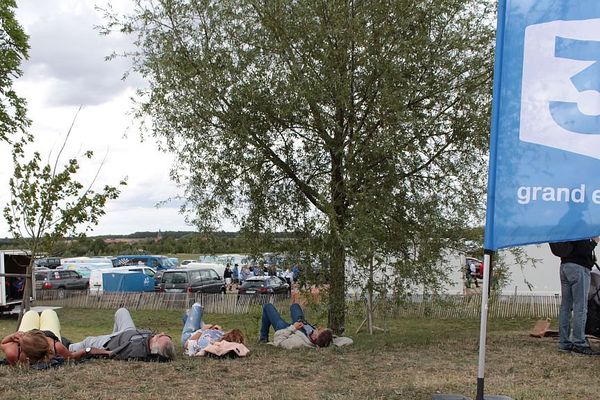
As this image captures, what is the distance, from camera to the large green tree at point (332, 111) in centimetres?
930

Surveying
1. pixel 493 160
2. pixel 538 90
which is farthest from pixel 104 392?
pixel 538 90

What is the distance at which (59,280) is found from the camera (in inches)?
1355

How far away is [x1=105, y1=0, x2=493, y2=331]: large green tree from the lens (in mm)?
9305

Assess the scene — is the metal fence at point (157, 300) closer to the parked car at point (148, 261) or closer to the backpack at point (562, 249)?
the backpack at point (562, 249)

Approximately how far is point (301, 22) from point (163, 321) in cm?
1441

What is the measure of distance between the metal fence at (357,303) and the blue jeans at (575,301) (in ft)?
9.85

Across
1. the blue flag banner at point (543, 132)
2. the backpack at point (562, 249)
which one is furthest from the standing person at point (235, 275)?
the blue flag banner at point (543, 132)

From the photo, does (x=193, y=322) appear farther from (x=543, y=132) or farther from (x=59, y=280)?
(x=59, y=280)

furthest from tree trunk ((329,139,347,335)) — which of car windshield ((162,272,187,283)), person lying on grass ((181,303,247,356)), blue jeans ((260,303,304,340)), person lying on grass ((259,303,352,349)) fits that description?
car windshield ((162,272,187,283))

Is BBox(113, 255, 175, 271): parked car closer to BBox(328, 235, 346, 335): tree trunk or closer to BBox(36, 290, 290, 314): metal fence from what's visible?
BBox(36, 290, 290, 314): metal fence

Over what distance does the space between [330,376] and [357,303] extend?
4083 mm

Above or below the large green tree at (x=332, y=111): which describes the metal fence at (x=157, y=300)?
below

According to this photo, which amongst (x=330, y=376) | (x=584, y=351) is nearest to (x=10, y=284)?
(x=330, y=376)

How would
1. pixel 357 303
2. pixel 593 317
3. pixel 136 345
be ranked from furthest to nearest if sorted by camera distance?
pixel 357 303 < pixel 593 317 < pixel 136 345
